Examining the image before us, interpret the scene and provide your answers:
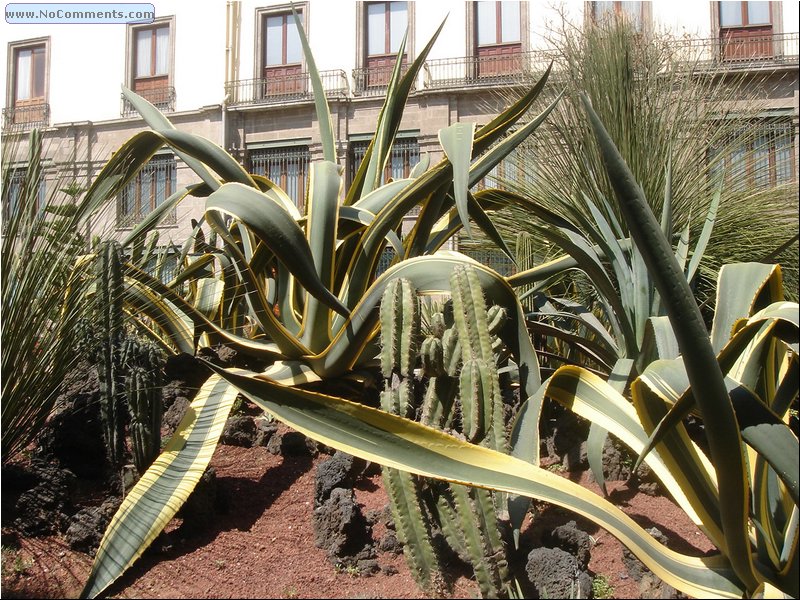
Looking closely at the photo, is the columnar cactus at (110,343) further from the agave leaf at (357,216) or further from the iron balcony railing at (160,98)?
the iron balcony railing at (160,98)

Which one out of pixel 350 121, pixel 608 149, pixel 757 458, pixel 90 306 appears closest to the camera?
pixel 608 149

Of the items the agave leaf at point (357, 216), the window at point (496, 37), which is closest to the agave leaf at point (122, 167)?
the agave leaf at point (357, 216)

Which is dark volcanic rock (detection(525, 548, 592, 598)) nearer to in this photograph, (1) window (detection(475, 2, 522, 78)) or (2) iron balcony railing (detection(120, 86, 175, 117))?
(1) window (detection(475, 2, 522, 78))

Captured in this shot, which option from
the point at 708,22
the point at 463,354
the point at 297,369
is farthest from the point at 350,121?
the point at 463,354

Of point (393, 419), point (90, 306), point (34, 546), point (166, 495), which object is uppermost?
point (90, 306)

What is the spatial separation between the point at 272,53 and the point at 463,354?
12.2 meters

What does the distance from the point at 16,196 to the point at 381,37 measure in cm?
1093

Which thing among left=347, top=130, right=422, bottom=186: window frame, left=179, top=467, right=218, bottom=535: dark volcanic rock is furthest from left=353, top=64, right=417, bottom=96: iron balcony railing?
left=179, top=467, right=218, bottom=535: dark volcanic rock

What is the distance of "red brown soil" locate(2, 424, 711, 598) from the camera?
5.82 feet

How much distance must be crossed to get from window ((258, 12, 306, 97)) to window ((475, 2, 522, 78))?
3.00 metres

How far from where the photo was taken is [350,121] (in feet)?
40.7

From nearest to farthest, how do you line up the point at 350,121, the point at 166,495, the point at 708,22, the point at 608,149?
the point at 608,149, the point at 166,495, the point at 708,22, the point at 350,121

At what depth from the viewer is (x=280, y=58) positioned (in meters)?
12.9

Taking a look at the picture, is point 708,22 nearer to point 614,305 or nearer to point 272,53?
point 272,53
